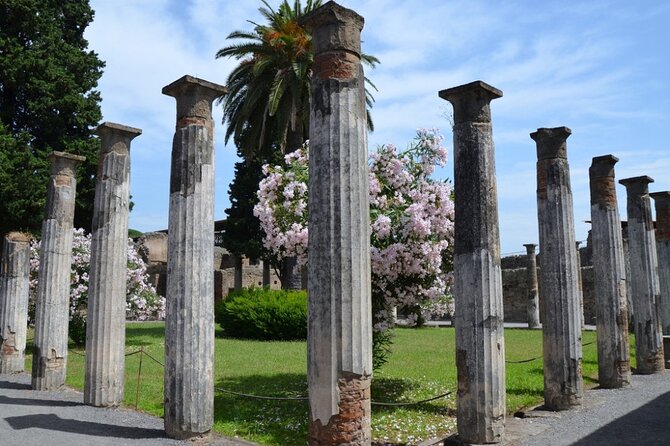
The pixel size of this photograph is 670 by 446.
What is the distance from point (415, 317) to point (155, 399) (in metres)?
4.48

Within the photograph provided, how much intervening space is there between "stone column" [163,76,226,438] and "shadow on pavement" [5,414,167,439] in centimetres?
49

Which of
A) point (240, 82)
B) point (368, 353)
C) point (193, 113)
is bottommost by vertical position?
point (368, 353)

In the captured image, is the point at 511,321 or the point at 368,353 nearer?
the point at 368,353

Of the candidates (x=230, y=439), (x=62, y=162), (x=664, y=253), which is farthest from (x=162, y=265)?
(x=230, y=439)

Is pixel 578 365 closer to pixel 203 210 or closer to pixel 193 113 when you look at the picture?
pixel 203 210

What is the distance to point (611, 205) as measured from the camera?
10.6m

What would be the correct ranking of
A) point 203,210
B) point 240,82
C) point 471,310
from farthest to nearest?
point 240,82, point 203,210, point 471,310

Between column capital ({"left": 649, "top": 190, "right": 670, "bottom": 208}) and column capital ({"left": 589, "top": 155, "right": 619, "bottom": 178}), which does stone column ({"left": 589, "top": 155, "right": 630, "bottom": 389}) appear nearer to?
column capital ({"left": 589, "top": 155, "right": 619, "bottom": 178})

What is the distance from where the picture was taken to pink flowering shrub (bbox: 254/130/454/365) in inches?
350

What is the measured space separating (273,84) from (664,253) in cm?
1259

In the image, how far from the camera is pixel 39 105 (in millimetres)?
19875

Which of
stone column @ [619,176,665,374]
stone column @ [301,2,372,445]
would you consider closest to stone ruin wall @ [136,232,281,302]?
stone column @ [619,176,665,374]

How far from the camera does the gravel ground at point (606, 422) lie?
6.61m

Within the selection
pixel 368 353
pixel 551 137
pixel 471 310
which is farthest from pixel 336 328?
pixel 551 137
